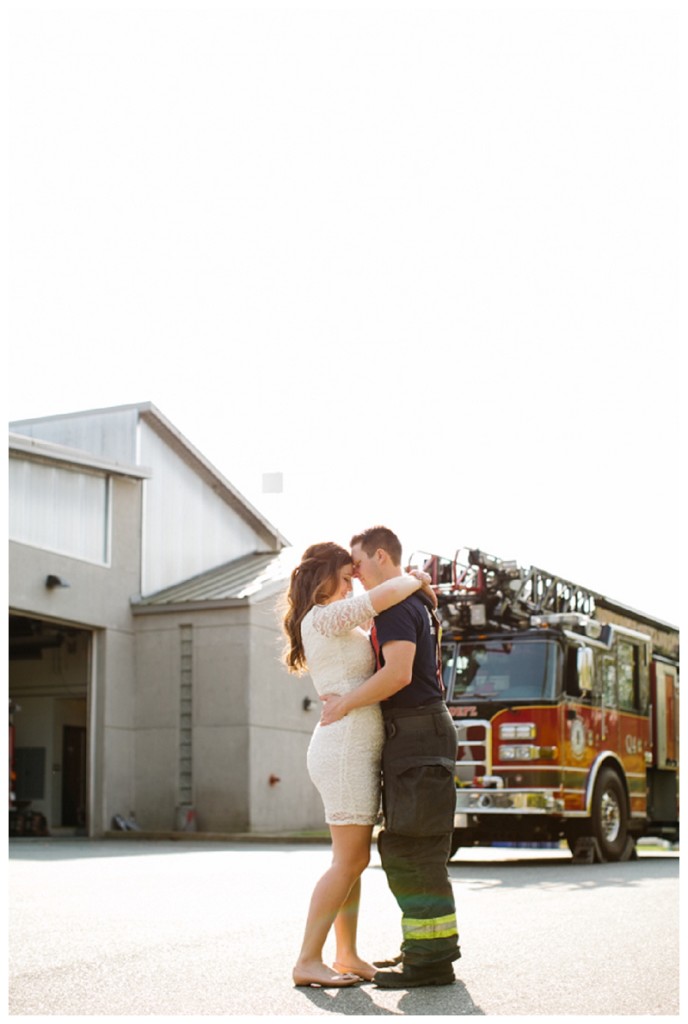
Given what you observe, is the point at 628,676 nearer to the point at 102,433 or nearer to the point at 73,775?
the point at 102,433

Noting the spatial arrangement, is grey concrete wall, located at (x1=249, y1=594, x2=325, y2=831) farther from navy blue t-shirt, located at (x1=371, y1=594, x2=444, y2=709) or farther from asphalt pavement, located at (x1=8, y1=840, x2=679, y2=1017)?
navy blue t-shirt, located at (x1=371, y1=594, x2=444, y2=709)

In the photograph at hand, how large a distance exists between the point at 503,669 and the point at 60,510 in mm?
12969

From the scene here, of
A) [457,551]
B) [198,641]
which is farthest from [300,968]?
[198,641]

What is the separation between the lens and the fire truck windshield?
14.8 m

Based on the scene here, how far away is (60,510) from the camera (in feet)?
85.0

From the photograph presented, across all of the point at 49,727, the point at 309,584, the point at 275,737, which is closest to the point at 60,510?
the point at 275,737

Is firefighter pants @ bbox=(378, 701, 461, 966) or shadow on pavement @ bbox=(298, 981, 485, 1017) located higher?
firefighter pants @ bbox=(378, 701, 461, 966)

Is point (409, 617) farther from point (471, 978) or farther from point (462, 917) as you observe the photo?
point (462, 917)

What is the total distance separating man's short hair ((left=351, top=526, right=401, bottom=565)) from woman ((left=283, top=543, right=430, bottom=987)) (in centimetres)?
9

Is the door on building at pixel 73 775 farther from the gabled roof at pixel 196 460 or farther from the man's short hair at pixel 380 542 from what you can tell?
the man's short hair at pixel 380 542

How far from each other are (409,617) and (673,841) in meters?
14.2

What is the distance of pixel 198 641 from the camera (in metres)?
26.9

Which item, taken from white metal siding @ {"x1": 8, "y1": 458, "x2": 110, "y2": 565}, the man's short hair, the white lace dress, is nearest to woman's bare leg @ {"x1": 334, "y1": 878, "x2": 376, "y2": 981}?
the white lace dress

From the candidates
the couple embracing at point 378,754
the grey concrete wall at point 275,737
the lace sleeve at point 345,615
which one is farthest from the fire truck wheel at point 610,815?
the grey concrete wall at point 275,737
